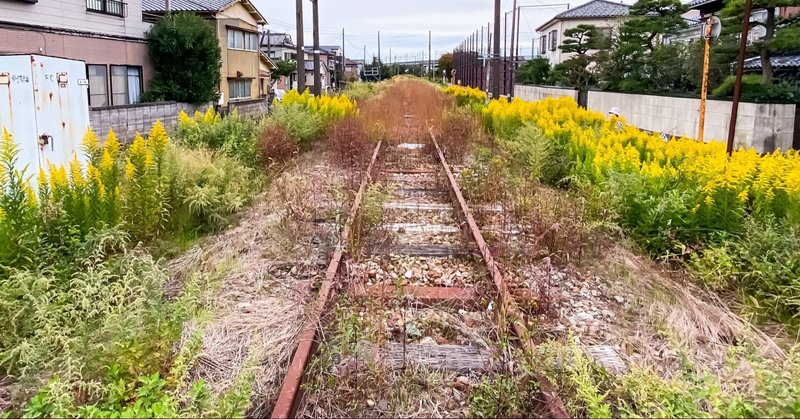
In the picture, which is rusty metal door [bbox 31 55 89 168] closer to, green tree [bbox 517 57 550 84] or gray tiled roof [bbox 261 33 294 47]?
green tree [bbox 517 57 550 84]

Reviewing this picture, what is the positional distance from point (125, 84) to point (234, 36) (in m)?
10.4

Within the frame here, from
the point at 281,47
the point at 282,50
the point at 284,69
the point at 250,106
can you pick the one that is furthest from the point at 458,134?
the point at 282,50

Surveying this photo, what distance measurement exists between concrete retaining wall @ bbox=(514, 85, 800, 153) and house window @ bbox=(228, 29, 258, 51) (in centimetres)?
1746

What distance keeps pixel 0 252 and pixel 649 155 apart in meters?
5.77

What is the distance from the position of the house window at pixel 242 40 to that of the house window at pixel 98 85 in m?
10.9

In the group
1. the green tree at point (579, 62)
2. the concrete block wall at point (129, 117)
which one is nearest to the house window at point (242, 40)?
the concrete block wall at point (129, 117)

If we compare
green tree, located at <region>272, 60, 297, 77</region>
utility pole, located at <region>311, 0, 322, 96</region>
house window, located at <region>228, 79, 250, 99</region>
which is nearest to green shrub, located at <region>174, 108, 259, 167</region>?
utility pole, located at <region>311, 0, 322, 96</region>

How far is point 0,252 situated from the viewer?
11.8 feet

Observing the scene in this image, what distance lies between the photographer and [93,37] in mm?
16719

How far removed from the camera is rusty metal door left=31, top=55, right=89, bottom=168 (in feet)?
17.4

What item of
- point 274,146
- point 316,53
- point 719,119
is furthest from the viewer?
point 316,53

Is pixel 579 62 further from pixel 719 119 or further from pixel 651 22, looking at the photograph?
pixel 719 119

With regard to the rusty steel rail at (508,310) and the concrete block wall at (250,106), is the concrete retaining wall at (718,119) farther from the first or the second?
the concrete block wall at (250,106)

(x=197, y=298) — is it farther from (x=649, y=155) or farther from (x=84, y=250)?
(x=649, y=155)
